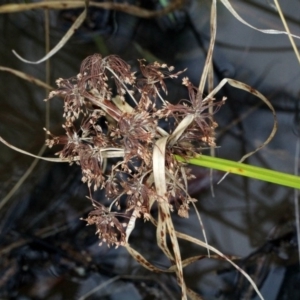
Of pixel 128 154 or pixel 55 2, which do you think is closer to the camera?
pixel 128 154

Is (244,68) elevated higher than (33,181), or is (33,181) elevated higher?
(244,68)

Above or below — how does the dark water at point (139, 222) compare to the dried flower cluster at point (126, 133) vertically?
below

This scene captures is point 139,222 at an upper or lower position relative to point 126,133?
lower

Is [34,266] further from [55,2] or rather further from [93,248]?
[55,2]

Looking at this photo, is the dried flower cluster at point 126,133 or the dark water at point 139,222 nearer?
the dried flower cluster at point 126,133

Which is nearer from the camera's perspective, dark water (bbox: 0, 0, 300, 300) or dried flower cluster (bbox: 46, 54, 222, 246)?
dried flower cluster (bbox: 46, 54, 222, 246)

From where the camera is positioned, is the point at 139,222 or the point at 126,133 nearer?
the point at 126,133

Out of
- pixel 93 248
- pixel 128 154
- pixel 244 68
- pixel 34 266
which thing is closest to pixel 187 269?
pixel 93 248

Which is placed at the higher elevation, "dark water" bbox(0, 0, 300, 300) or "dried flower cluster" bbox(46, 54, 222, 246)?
"dried flower cluster" bbox(46, 54, 222, 246)
